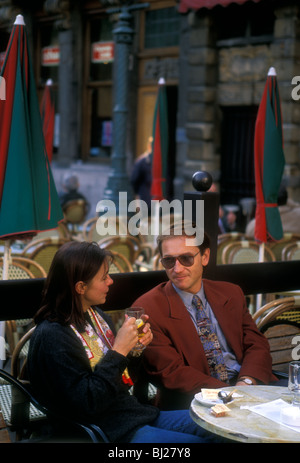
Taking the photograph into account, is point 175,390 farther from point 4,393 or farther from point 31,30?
point 31,30

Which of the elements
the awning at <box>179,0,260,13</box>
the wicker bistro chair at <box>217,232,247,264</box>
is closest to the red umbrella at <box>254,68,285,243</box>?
the wicker bistro chair at <box>217,232,247,264</box>

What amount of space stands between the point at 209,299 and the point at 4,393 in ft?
3.57

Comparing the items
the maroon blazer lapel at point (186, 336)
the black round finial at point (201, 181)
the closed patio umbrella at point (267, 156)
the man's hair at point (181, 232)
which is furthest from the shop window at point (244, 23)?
the maroon blazer lapel at point (186, 336)

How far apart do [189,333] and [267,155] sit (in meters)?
2.71

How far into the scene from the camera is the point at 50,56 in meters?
15.7

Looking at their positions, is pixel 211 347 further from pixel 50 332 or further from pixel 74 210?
pixel 74 210

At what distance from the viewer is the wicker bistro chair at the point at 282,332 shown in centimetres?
362

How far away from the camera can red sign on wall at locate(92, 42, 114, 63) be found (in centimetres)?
1427

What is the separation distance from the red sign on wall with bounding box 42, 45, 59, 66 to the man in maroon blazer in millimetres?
13202

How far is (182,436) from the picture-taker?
8.70 ft

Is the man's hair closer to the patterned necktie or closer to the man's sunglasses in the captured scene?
the man's sunglasses

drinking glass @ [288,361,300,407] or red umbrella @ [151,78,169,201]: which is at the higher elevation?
red umbrella @ [151,78,169,201]
